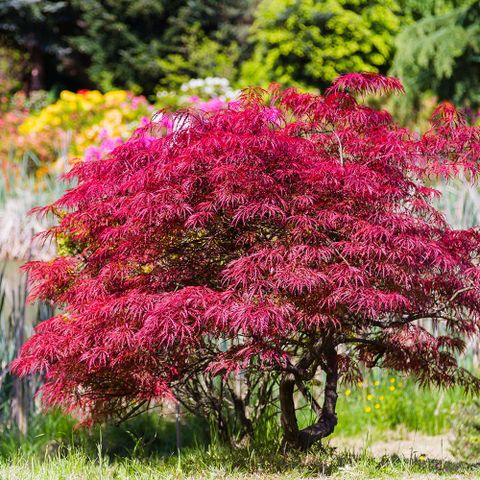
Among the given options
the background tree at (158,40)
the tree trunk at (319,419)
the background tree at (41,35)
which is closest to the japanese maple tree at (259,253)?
the tree trunk at (319,419)

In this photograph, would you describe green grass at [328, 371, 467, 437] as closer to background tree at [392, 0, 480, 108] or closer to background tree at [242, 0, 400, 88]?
background tree at [392, 0, 480, 108]

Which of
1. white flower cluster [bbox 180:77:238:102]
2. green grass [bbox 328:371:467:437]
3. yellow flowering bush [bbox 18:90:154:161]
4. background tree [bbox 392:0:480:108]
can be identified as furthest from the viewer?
white flower cluster [bbox 180:77:238:102]

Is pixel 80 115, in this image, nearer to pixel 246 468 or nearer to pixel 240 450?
pixel 240 450

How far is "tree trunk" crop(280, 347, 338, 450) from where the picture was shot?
393cm

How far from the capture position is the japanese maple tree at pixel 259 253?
132 inches

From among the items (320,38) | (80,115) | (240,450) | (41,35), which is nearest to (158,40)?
(41,35)

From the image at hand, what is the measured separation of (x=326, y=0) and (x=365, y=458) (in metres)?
12.3

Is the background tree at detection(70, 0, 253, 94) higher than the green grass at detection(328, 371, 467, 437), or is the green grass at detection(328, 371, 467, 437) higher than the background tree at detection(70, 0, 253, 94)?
the background tree at detection(70, 0, 253, 94)

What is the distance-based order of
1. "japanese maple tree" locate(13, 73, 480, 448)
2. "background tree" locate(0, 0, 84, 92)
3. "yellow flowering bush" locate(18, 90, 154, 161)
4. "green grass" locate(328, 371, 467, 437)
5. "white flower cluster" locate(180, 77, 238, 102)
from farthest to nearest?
"background tree" locate(0, 0, 84, 92)
"white flower cluster" locate(180, 77, 238, 102)
"yellow flowering bush" locate(18, 90, 154, 161)
"green grass" locate(328, 371, 467, 437)
"japanese maple tree" locate(13, 73, 480, 448)

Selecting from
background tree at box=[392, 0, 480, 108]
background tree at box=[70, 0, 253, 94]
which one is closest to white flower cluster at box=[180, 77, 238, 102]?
background tree at box=[70, 0, 253, 94]

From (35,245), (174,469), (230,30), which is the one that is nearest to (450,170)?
(174,469)

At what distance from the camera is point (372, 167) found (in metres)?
3.71

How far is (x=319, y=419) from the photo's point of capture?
158 inches

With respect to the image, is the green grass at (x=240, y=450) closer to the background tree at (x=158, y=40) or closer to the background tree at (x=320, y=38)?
the background tree at (x=320, y=38)
